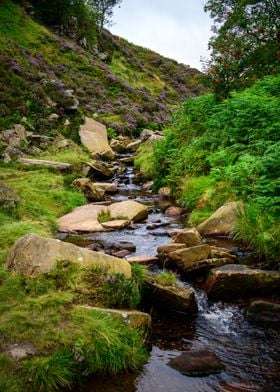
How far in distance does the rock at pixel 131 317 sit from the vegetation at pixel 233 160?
2958 millimetres

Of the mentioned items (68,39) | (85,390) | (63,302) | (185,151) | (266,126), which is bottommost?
(85,390)

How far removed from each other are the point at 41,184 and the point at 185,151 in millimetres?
4805

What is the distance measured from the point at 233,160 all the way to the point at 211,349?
21.7 ft

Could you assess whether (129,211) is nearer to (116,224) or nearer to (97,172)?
(116,224)

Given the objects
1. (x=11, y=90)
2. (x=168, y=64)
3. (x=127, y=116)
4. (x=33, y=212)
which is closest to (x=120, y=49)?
(x=168, y=64)

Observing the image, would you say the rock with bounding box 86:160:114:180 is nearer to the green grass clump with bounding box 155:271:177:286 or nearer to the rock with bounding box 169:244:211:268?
the rock with bounding box 169:244:211:268

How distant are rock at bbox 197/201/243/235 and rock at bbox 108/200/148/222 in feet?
6.40

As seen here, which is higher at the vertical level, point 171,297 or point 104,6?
point 104,6

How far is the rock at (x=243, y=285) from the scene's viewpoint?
20.6ft

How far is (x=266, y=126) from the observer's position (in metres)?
10.7

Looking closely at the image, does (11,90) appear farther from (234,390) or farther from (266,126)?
(234,390)

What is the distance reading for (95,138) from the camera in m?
22.2

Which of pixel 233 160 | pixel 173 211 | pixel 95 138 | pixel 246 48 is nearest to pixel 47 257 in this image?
pixel 173 211

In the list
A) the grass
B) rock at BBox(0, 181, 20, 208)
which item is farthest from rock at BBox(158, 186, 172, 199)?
the grass
